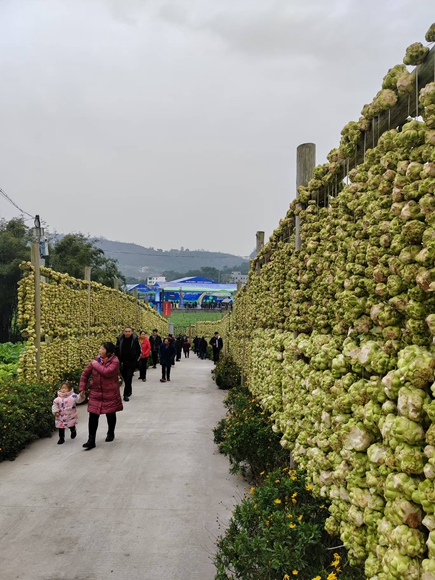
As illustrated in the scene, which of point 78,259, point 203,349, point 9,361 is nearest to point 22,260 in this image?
point 78,259

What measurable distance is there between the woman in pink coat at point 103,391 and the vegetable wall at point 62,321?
7.91 ft

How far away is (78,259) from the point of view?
32312 mm

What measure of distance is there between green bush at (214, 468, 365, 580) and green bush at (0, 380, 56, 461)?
3.96m

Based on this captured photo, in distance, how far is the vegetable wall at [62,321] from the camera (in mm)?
9367

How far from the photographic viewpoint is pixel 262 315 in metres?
7.65

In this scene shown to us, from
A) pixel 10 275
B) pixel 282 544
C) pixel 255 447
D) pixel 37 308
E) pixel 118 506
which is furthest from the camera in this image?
pixel 10 275

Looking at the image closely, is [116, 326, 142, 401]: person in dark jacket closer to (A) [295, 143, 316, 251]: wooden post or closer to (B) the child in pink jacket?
(B) the child in pink jacket

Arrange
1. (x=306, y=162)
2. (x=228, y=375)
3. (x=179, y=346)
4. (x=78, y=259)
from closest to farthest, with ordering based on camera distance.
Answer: (x=306, y=162), (x=228, y=375), (x=179, y=346), (x=78, y=259)

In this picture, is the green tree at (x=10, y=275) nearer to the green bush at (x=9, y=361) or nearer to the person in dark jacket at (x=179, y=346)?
the person in dark jacket at (x=179, y=346)

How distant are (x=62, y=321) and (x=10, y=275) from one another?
17869 millimetres

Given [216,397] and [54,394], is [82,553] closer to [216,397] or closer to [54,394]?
[54,394]

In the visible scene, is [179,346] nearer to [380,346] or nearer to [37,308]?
[37,308]

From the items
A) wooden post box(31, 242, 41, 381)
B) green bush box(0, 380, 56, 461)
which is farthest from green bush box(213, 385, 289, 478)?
wooden post box(31, 242, 41, 381)

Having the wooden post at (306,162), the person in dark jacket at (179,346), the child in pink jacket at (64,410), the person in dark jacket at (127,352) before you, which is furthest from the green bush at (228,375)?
the person in dark jacket at (179,346)
